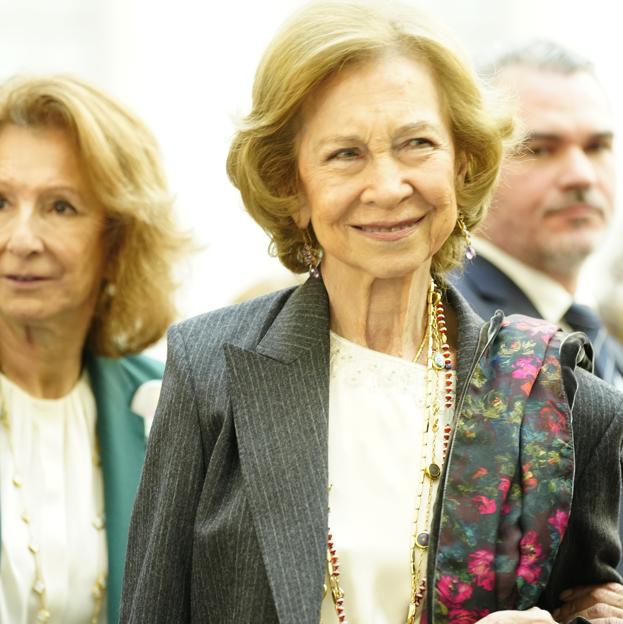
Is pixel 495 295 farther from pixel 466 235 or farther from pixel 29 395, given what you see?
pixel 29 395

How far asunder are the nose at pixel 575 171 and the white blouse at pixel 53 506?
150cm

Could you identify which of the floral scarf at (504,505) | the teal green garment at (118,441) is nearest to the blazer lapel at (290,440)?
the floral scarf at (504,505)

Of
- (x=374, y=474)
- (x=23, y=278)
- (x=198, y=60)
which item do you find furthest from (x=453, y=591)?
(x=198, y=60)

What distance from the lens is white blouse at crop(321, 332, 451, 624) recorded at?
2.13 metres

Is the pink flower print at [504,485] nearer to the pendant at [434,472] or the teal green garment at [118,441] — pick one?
the pendant at [434,472]

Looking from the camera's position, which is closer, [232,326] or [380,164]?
[380,164]

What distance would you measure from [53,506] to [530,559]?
136 cm

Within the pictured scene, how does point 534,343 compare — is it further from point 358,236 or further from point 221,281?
point 221,281

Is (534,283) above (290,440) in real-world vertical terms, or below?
above

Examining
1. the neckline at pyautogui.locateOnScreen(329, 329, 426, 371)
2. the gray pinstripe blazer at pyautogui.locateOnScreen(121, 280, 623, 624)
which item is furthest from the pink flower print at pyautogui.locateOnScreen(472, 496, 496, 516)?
the neckline at pyautogui.locateOnScreen(329, 329, 426, 371)

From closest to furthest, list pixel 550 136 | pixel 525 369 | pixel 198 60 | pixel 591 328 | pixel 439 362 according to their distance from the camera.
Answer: pixel 525 369 → pixel 439 362 → pixel 591 328 → pixel 550 136 → pixel 198 60

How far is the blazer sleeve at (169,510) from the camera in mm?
2176

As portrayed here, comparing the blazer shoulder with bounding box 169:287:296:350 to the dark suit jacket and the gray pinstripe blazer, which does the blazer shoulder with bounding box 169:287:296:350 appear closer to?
the gray pinstripe blazer

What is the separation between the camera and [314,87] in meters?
2.18
